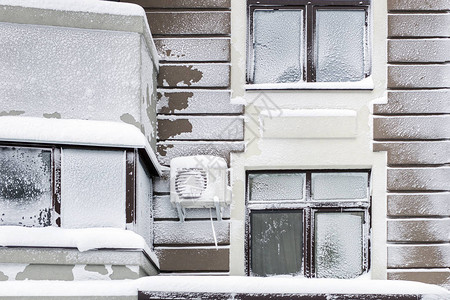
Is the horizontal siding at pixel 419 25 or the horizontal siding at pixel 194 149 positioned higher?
the horizontal siding at pixel 419 25

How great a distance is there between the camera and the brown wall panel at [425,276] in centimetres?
760

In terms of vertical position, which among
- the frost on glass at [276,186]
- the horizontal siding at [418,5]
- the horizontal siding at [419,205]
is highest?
the horizontal siding at [418,5]

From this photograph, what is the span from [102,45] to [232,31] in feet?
5.52

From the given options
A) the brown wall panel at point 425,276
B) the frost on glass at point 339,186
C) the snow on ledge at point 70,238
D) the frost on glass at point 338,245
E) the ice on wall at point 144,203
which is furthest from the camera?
the frost on glass at point 339,186

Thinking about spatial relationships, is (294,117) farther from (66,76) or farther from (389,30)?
(66,76)

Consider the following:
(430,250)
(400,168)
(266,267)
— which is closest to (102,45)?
(266,267)

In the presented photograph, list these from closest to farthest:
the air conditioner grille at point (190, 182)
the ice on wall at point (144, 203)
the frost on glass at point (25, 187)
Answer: the frost on glass at point (25, 187), the ice on wall at point (144, 203), the air conditioner grille at point (190, 182)

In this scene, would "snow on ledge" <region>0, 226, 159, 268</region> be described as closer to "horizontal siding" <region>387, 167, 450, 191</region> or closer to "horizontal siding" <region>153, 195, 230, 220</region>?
"horizontal siding" <region>153, 195, 230, 220</region>

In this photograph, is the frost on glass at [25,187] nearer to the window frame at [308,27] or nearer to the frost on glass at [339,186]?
the window frame at [308,27]

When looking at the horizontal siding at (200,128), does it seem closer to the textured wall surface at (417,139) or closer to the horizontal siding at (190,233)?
the horizontal siding at (190,233)

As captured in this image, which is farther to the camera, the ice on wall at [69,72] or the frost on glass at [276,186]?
the frost on glass at [276,186]

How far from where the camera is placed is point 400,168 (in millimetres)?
7801

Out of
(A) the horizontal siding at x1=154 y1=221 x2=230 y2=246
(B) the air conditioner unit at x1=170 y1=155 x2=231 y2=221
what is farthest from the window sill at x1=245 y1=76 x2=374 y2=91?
(A) the horizontal siding at x1=154 y1=221 x2=230 y2=246

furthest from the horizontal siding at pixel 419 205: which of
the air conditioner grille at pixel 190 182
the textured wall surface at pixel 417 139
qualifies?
the air conditioner grille at pixel 190 182
